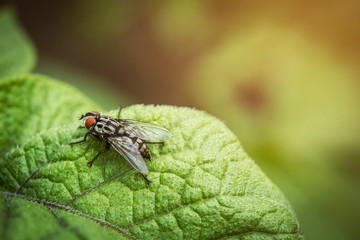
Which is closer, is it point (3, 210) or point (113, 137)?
point (3, 210)

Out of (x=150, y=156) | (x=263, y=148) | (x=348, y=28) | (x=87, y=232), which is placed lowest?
(x=87, y=232)

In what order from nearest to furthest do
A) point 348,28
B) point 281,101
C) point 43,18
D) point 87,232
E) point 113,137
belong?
point 87,232 → point 113,137 → point 281,101 → point 348,28 → point 43,18

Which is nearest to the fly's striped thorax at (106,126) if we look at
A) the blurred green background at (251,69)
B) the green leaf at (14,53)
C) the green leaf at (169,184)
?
the green leaf at (169,184)

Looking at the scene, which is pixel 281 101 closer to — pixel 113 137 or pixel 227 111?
pixel 227 111

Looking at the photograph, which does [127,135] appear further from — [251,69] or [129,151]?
[251,69]

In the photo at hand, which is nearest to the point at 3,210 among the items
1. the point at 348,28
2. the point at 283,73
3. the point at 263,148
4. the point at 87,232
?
the point at 87,232

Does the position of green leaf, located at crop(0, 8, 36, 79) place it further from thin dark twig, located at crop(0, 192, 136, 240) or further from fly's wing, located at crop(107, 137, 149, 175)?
thin dark twig, located at crop(0, 192, 136, 240)
